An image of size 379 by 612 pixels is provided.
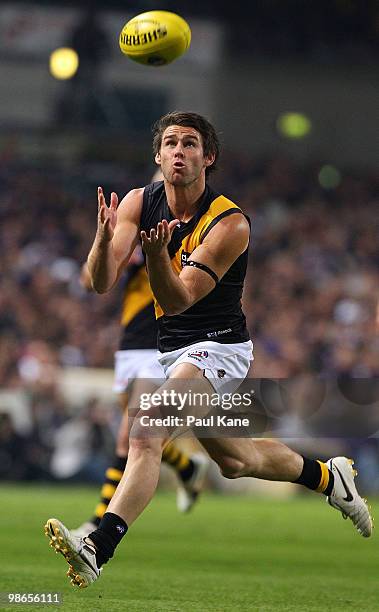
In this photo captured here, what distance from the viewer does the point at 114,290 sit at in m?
20.7

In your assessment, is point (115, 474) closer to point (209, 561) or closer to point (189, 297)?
point (209, 561)

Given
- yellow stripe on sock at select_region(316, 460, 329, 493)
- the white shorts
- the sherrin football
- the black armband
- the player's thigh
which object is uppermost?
the sherrin football

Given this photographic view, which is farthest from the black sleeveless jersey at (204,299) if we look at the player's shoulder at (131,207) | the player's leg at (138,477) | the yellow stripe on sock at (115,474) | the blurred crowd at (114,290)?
the blurred crowd at (114,290)

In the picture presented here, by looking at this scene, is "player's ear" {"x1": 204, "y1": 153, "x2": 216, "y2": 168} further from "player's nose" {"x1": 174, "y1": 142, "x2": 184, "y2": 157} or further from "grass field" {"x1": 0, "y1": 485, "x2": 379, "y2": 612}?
"grass field" {"x1": 0, "y1": 485, "x2": 379, "y2": 612}

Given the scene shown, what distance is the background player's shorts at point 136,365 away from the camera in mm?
9773

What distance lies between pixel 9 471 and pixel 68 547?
11.3 metres

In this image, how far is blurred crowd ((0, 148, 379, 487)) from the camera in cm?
1684

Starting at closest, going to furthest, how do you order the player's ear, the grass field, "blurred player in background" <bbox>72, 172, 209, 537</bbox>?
the grass field, the player's ear, "blurred player in background" <bbox>72, 172, 209, 537</bbox>

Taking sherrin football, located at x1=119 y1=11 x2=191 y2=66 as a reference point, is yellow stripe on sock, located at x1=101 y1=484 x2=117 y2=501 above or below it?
below

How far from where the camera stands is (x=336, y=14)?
2445cm

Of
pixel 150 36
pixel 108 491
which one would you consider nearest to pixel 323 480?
pixel 108 491

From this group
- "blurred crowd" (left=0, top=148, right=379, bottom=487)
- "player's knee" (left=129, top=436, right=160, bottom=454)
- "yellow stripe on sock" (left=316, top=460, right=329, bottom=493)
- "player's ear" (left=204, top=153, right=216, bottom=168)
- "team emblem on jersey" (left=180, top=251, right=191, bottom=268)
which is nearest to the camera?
"player's knee" (left=129, top=436, right=160, bottom=454)

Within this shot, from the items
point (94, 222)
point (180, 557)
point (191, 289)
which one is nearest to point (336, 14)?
point (94, 222)

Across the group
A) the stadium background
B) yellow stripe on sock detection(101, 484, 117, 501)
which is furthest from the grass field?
the stadium background
